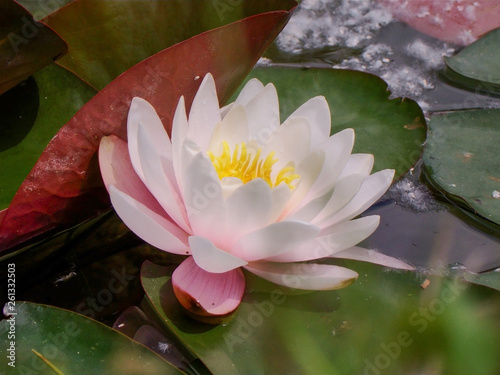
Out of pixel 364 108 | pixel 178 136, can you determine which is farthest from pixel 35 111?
pixel 364 108

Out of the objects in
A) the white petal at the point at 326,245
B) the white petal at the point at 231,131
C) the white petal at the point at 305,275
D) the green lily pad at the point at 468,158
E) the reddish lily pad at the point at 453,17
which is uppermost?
the white petal at the point at 231,131

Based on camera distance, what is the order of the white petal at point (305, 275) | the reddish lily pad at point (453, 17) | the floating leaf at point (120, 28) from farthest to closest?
the reddish lily pad at point (453, 17)
the floating leaf at point (120, 28)
the white petal at point (305, 275)

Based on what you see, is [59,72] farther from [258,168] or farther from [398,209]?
[398,209]

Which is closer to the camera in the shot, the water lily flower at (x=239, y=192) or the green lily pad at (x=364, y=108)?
the water lily flower at (x=239, y=192)

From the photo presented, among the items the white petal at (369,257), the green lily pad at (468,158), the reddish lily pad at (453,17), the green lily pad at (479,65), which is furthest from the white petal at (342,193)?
the reddish lily pad at (453,17)

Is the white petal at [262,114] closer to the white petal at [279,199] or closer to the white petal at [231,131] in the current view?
the white petal at [231,131]

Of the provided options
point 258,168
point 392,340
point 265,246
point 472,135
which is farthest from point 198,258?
point 472,135

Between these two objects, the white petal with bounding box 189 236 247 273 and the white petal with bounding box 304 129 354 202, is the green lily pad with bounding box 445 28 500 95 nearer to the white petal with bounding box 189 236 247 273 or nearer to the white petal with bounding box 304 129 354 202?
the white petal with bounding box 304 129 354 202
